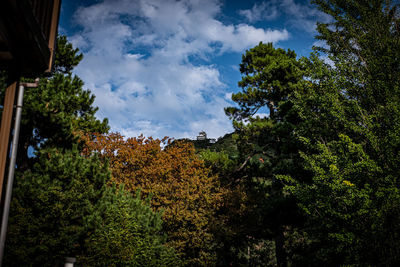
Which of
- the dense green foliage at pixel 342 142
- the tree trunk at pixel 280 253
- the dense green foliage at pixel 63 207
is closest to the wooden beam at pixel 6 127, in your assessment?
the dense green foliage at pixel 63 207

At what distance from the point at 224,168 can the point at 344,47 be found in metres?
8.75

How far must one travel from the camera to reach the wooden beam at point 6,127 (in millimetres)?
3156

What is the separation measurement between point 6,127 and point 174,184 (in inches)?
458

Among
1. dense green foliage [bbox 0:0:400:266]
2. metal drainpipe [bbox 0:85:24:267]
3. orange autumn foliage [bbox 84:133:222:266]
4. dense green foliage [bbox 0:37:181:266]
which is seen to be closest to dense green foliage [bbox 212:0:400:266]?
dense green foliage [bbox 0:0:400:266]

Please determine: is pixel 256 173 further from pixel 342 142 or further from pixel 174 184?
pixel 342 142

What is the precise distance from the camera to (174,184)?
1454 cm

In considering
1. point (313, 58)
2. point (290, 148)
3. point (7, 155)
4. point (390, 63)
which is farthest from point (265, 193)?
point (7, 155)

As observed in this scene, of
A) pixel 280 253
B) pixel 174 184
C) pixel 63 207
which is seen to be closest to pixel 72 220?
pixel 63 207

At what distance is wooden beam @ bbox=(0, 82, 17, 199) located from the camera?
3.16 m

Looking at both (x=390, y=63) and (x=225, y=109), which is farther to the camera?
(x=225, y=109)

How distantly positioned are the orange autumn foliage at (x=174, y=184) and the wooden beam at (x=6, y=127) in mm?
9998

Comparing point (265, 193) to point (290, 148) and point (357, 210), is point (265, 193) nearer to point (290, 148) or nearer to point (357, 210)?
point (290, 148)

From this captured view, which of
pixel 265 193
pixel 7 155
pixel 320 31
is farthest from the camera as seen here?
pixel 265 193

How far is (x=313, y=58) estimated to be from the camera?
10562 millimetres
